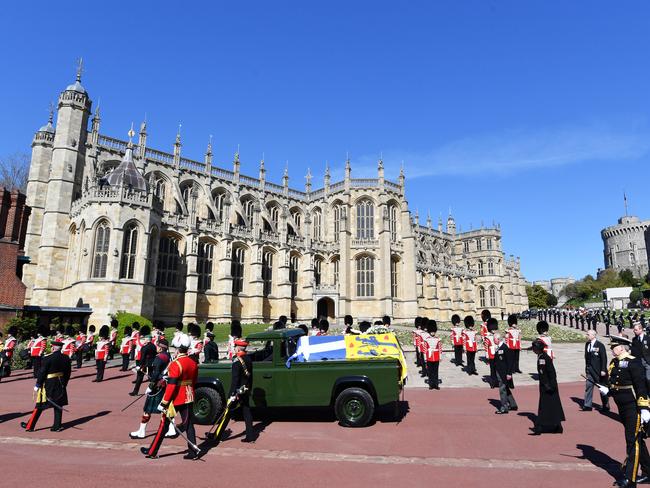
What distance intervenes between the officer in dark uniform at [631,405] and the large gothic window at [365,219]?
42.7 meters

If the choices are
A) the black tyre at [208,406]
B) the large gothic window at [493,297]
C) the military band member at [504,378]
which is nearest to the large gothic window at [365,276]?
the large gothic window at [493,297]

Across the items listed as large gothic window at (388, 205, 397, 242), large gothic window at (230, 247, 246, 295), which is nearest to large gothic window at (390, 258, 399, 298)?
large gothic window at (388, 205, 397, 242)

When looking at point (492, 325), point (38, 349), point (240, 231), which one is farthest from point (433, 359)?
point (240, 231)

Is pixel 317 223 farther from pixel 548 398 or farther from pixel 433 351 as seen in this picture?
pixel 548 398

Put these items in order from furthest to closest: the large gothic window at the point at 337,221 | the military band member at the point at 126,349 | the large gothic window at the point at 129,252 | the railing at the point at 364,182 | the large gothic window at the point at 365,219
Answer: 1. the large gothic window at the point at 337,221
2. the railing at the point at 364,182
3. the large gothic window at the point at 365,219
4. the large gothic window at the point at 129,252
5. the military band member at the point at 126,349

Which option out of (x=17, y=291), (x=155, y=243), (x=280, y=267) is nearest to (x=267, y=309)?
(x=280, y=267)

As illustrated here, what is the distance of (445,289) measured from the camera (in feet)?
185

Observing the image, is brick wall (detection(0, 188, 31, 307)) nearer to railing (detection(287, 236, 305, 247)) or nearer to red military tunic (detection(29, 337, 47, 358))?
red military tunic (detection(29, 337, 47, 358))

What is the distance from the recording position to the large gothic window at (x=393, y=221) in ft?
163

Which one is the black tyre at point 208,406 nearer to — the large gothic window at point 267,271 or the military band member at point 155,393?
the military band member at point 155,393

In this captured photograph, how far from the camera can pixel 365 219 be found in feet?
162

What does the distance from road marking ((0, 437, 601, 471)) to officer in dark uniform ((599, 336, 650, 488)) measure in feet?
3.14

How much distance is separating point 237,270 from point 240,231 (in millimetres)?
4009

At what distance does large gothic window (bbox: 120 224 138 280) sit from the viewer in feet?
101
